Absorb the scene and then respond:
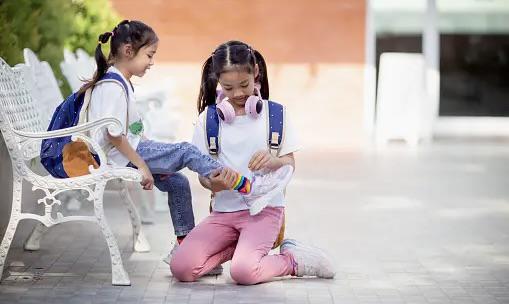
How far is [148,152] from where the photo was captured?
20.0 ft

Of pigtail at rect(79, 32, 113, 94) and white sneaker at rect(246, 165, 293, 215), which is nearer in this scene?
white sneaker at rect(246, 165, 293, 215)

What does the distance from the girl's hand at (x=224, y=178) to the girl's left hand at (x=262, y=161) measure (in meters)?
0.15

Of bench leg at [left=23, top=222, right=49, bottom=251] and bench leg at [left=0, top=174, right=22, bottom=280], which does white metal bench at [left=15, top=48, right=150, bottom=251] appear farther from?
bench leg at [left=0, top=174, right=22, bottom=280]

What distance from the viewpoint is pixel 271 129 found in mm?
6039

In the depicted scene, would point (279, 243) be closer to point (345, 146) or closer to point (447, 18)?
point (345, 146)

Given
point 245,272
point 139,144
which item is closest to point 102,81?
point 139,144

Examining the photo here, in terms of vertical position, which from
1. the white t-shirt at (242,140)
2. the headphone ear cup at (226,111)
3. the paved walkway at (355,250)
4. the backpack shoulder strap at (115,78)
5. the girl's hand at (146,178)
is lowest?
the paved walkway at (355,250)

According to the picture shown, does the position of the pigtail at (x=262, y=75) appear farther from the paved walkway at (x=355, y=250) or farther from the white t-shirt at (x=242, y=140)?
the paved walkway at (x=355, y=250)

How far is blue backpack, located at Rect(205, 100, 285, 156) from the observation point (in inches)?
238

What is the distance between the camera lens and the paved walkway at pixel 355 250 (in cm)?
568

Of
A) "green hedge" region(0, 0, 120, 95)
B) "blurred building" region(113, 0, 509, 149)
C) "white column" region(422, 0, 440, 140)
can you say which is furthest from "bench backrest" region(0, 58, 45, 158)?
"white column" region(422, 0, 440, 140)

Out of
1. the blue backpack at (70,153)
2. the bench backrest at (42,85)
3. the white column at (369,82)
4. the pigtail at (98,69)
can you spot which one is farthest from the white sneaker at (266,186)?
the white column at (369,82)

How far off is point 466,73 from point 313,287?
38.4 ft

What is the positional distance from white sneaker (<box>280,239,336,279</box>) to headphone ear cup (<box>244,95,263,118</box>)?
2.30 ft
